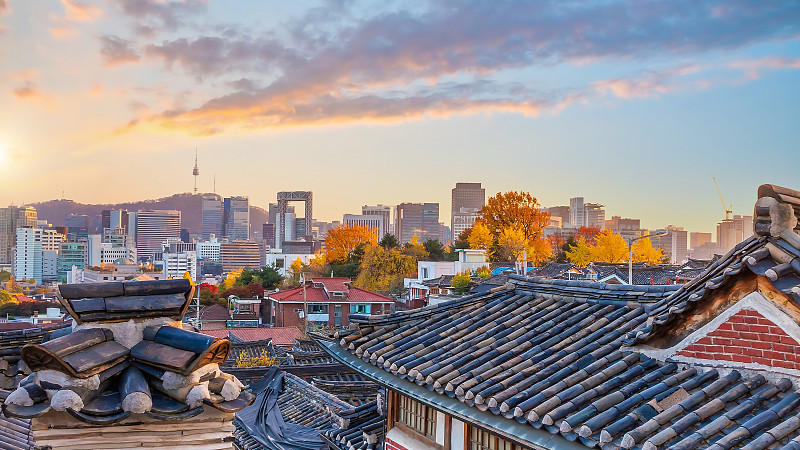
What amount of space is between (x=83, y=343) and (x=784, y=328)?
4.98 meters

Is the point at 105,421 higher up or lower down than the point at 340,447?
higher up

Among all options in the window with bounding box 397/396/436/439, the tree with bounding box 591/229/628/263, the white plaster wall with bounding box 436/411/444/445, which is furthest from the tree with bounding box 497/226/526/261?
the white plaster wall with bounding box 436/411/444/445

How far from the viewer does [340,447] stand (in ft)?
34.7

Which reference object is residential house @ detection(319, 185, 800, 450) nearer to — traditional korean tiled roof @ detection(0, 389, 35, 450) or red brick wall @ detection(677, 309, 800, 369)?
red brick wall @ detection(677, 309, 800, 369)

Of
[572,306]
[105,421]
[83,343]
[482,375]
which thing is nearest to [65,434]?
[105,421]

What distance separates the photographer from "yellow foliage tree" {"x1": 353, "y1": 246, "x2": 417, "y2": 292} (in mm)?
75250

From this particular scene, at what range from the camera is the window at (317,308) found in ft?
197

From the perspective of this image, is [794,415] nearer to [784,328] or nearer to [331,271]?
[784,328]

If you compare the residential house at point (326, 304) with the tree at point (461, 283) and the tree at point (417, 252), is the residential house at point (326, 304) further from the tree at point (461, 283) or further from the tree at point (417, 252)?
the tree at point (417, 252)

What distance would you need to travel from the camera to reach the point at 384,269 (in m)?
76.6

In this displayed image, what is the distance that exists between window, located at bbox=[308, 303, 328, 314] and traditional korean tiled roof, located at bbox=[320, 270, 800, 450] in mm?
51185

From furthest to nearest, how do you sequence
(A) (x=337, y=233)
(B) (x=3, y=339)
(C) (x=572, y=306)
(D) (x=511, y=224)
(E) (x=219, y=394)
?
(A) (x=337, y=233)
(D) (x=511, y=224)
(C) (x=572, y=306)
(B) (x=3, y=339)
(E) (x=219, y=394)

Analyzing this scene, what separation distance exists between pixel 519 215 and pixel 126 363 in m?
71.6

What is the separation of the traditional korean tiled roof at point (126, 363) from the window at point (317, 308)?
186ft
